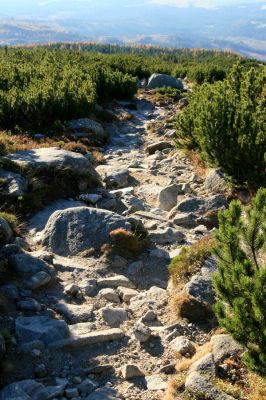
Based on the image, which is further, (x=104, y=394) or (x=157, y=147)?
(x=157, y=147)

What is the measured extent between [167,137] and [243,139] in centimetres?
923

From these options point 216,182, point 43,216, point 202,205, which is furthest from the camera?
point 216,182

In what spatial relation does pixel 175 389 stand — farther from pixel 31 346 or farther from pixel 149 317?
pixel 31 346

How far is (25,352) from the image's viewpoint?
6.07 meters

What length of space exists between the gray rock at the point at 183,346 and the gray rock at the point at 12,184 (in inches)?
228

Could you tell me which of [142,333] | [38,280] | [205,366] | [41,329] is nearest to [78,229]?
[38,280]

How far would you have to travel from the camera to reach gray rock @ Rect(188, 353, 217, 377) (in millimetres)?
5504

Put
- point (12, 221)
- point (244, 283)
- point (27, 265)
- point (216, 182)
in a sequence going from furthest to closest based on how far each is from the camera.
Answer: point (216, 182)
point (12, 221)
point (27, 265)
point (244, 283)

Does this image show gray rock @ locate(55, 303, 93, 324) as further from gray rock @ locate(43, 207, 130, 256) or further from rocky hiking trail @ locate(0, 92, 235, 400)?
gray rock @ locate(43, 207, 130, 256)

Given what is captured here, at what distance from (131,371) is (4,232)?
163 inches

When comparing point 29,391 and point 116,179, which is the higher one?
point 29,391

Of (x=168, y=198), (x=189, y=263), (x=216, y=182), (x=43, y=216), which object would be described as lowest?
(x=43, y=216)

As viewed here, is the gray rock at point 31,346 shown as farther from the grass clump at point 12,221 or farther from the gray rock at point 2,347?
Answer: the grass clump at point 12,221

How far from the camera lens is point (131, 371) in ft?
19.3
